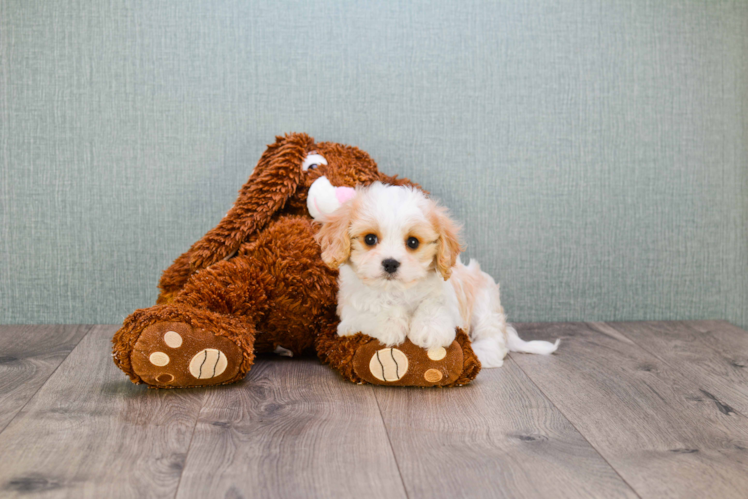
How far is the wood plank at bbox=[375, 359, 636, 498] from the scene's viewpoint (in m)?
1.01

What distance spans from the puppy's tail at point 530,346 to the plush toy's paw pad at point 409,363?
1.30 ft

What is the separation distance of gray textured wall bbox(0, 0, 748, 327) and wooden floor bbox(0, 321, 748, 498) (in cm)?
42

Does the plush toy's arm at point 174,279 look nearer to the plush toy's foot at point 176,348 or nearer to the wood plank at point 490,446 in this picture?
the plush toy's foot at point 176,348

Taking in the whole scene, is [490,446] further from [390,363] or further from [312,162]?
[312,162]

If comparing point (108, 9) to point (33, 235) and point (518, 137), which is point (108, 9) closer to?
point (33, 235)

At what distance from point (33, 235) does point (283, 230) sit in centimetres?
87

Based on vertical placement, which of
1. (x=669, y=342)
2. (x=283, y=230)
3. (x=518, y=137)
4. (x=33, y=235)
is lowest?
(x=669, y=342)

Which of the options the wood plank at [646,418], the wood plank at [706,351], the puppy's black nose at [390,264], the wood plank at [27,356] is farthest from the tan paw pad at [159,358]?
the wood plank at [706,351]

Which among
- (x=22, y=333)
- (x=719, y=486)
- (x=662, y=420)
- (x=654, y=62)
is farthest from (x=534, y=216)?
(x=22, y=333)

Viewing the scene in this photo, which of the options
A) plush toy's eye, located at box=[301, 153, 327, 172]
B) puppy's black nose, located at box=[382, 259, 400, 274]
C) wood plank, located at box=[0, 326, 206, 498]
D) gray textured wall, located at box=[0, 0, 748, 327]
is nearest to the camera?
wood plank, located at box=[0, 326, 206, 498]

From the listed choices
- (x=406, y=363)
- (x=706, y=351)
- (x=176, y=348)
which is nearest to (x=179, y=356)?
(x=176, y=348)

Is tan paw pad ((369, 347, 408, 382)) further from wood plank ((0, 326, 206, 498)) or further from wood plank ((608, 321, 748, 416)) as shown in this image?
wood plank ((608, 321, 748, 416))

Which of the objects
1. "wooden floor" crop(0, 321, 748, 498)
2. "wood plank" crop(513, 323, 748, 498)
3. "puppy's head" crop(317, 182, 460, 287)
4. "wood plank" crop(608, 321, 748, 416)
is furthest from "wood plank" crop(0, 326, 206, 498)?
"wood plank" crop(608, 321, 748, 416)

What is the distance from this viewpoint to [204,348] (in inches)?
54.7
